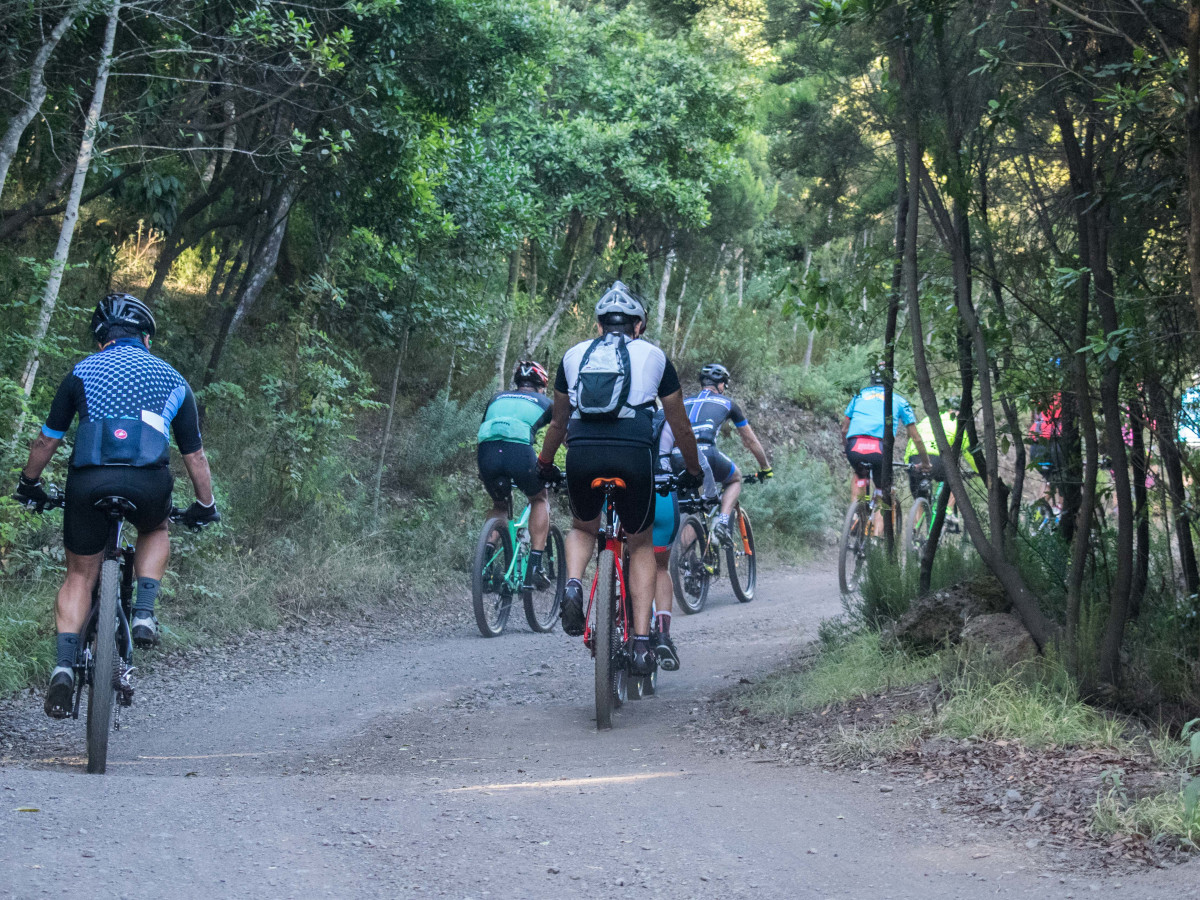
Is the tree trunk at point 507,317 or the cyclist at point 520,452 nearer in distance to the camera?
the cyclist at point 520,452

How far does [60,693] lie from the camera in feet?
17.8

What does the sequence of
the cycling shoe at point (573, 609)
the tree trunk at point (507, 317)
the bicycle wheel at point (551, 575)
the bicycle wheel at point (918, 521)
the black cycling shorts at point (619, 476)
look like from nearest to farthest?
1. the black cycling shorts at point (619, 476)
2. the cycling shoe at point (573, 609)
3. the bicycle wheel at point (551, 575)
4. the bicycle wheel at point (918, 521)
5. the tree trunk at point (507, 317)

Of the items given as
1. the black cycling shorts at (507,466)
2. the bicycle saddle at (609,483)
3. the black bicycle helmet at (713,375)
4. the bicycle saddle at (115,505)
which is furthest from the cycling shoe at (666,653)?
the black bicycle helmet at (713,375)

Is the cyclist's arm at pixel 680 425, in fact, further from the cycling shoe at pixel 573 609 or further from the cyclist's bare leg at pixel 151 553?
the cyclist's bare leg at pixel 151 553

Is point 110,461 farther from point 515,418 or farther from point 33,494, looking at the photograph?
point 515,418

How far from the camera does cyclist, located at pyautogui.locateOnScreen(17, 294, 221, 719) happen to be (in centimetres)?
557

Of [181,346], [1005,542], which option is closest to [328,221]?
[181,346]

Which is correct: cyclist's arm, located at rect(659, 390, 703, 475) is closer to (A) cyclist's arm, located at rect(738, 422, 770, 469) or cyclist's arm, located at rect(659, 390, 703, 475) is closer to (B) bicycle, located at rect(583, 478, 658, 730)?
(B) bicycle, located at rect(583, 478, 658, 730)

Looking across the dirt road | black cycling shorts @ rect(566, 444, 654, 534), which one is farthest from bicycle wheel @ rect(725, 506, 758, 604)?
black cycling shorts @ rect(566, 444, 654, 534)

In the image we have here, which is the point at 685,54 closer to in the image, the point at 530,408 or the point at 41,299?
the point at 530,408

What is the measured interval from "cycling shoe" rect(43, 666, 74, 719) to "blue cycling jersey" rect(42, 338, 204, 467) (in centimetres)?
99

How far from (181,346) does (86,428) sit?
847 centimetres

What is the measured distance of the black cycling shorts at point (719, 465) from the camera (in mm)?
11688

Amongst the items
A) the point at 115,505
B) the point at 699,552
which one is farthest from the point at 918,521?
the point at 115,505
